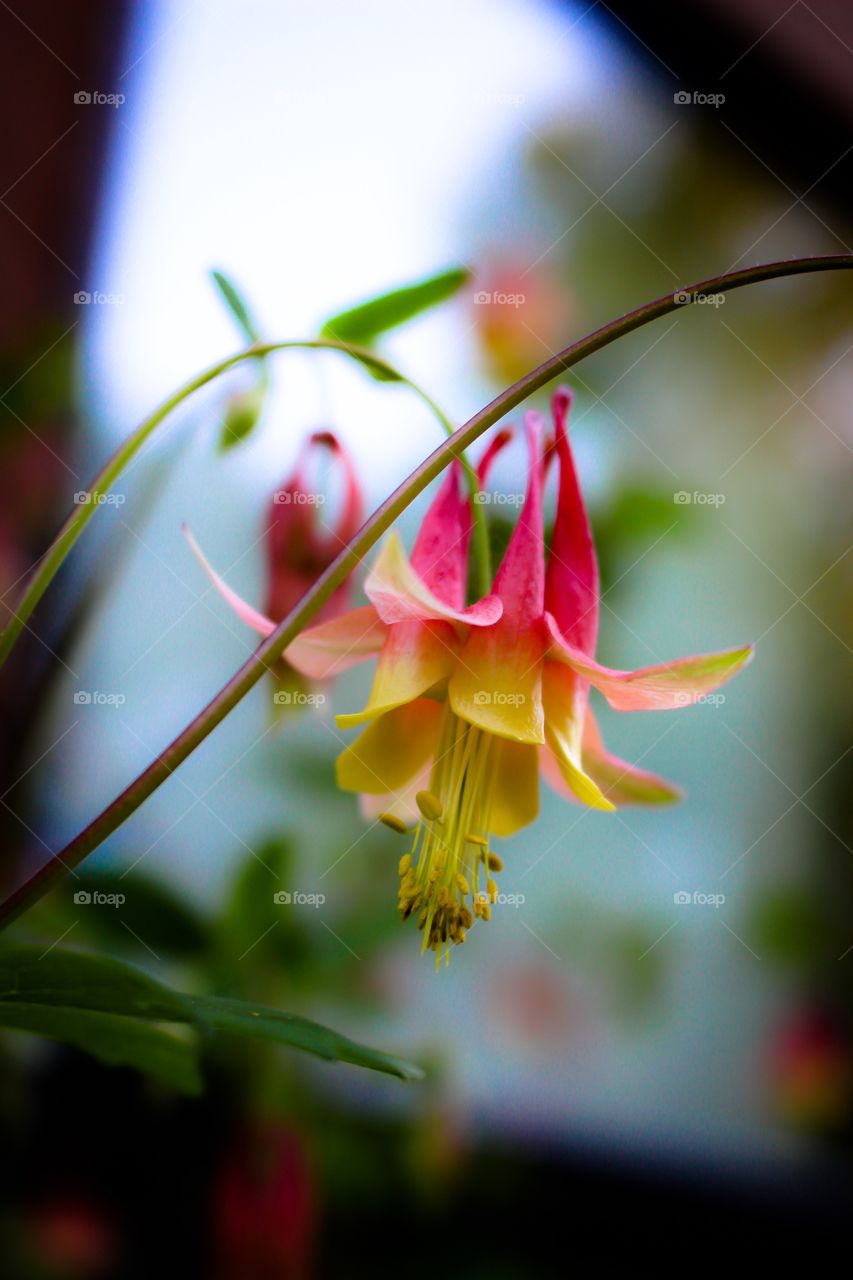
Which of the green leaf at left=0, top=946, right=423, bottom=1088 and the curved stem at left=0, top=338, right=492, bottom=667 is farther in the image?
the curved stem at left=0, top=338, right=492, bottom=667

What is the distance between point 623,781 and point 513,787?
63 millimetres

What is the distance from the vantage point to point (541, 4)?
2.84 feet

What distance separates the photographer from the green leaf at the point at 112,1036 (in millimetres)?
427

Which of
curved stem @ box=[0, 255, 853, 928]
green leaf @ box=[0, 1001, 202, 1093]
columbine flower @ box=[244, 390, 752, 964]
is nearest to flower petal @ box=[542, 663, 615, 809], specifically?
columbine flower @ box=[244, 390, 752, 964]

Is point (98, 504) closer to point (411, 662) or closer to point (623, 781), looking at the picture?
point (411, 662)

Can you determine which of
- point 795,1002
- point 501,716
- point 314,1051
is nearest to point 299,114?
point 501,716

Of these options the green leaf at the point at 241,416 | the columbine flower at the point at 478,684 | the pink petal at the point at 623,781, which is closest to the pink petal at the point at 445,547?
the columbine flower at the point at 478,684

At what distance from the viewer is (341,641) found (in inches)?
19.8

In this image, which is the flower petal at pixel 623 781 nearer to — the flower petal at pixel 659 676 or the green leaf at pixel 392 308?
the flower petal at pixel 659 676

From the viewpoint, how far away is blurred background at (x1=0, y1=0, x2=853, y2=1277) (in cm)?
80

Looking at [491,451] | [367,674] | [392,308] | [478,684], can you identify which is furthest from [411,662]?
[367,674]

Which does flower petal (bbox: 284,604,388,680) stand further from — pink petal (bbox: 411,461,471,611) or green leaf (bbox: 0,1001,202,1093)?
green leaf (bbox: 0,1001,202,1093)

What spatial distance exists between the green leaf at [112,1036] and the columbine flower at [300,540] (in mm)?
224

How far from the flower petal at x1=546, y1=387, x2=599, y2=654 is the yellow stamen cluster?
0.08 metres
